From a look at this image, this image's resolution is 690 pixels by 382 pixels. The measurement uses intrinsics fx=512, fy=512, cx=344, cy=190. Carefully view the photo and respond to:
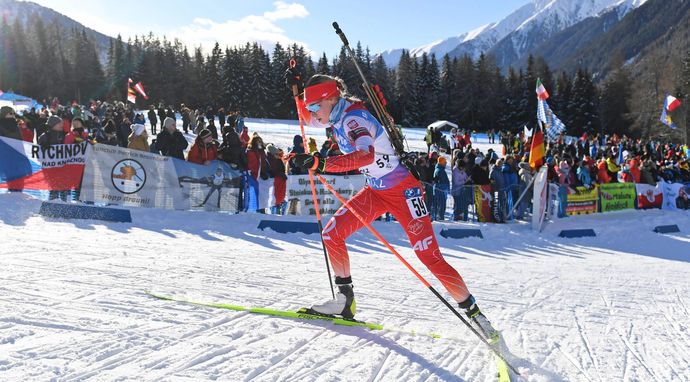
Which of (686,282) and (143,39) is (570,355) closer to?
(686,282)

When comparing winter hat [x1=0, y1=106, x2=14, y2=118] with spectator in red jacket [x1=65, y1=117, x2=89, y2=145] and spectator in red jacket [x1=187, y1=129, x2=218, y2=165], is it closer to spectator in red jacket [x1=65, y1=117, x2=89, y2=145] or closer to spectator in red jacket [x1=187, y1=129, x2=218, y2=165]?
spectator in red jacket [x1=65, y1=117, x2=89, y2=145]

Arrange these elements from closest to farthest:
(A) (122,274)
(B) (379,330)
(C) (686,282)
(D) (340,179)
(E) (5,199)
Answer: (B) (379,330) < (A) (122,274) < (C) (686,282) < (E) (5,199) < (D) (340,179)

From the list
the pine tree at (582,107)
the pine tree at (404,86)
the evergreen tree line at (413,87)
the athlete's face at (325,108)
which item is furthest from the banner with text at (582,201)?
the pine tree at (582,107)

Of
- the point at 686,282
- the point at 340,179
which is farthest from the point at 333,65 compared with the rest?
the point at 686,282

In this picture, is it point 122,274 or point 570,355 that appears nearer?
point 570,355

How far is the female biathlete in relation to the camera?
3992mm

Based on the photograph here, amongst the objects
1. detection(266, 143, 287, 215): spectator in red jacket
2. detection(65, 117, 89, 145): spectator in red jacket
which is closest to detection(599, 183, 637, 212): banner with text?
detection(266, 143, 287, 215): spectator in red jacket

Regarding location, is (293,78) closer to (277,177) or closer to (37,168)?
(277,177)

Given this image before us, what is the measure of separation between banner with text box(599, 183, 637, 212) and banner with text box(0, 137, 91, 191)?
42.8ft

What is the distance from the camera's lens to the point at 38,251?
6.06 meters

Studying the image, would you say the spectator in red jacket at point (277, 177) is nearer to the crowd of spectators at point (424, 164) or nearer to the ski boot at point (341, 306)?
the crowd of spectators at point (424, 164)

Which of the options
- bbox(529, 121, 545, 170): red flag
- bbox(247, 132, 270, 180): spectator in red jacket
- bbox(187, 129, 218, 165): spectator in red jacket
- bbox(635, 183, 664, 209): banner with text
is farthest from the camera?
bbox(635, 183, 664, 209): banner with text

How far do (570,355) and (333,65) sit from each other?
72582mm

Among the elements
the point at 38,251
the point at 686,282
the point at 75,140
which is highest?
the point at 75,140
